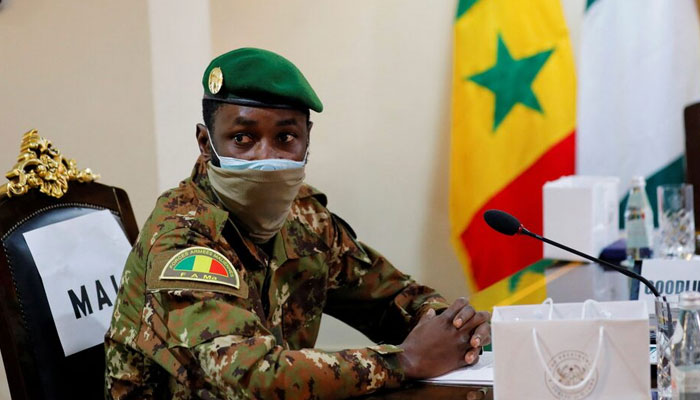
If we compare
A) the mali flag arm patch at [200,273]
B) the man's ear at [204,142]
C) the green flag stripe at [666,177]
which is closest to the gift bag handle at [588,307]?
the mali flag arm patch at [200,273]

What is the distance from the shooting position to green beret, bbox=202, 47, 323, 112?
150 centimetres

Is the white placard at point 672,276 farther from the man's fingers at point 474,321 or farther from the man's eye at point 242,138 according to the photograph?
the man's eye at point 242,138

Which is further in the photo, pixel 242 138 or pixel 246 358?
pixel 242 138

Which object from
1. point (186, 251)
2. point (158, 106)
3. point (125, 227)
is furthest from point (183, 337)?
point (158, 106)

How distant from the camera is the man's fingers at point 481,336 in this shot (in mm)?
1424

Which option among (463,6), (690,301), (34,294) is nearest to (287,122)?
(34,294)

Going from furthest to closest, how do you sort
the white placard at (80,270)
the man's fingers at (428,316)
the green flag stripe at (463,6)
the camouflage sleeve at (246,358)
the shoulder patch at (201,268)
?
1. the green flag stripe at (463,6)
2. the white placard at (80,270)
3. the man's fingers at (428,316)
4. the shoulder patch at (201,268)
5. the camouflage sleeve at (246,358)

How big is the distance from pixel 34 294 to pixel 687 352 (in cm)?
106

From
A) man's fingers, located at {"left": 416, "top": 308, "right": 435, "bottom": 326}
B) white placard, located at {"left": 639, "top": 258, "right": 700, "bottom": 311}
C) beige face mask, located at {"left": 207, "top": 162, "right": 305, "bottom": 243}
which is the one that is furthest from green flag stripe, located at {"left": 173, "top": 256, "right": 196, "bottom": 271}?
white placard, located at {"left": 639, "top": 258, "right": 700, "bottom": 311}

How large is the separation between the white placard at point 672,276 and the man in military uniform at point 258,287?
55 centimetres

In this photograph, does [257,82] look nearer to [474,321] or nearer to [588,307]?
[474,321]

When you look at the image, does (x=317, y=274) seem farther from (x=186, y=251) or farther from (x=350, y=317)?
(x=186, y=251)

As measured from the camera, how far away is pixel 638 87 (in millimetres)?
3150

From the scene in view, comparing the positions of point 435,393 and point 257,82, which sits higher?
point 257,82
